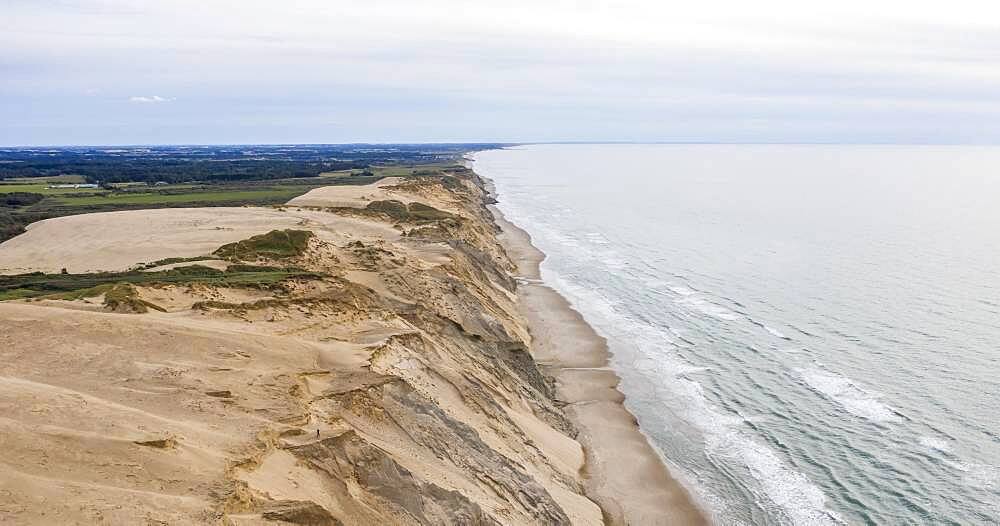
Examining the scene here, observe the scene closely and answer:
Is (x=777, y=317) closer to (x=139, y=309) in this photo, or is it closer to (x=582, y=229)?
(x=139, y=309)

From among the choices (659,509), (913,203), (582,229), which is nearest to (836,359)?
(659,509)

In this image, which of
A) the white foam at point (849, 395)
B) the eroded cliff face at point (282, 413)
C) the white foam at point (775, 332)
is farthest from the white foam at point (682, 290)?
the eroded cliff face at point (282, 413)

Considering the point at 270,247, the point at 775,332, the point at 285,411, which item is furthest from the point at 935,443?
the point at 270,247

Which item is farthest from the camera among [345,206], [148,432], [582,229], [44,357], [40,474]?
[582,229]

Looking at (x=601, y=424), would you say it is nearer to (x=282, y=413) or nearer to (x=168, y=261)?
(x=282, y=413)

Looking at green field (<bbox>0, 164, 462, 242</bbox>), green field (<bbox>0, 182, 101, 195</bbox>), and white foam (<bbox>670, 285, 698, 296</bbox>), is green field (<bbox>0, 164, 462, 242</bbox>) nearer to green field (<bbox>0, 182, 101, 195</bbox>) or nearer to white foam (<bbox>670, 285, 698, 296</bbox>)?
green field (<bbox>0, 182, 101, 195</bbox>)

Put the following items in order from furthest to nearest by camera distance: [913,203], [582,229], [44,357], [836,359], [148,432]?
[913,203] → [582,229] → [836,359] → [44,357] → [148,432]

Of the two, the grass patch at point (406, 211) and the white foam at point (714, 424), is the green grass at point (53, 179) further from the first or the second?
the white foam at point (714, 424)

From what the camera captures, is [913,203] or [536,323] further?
[913,203]

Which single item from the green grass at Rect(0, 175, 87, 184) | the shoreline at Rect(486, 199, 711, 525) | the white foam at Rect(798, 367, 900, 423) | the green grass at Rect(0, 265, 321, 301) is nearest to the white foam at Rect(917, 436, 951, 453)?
the white foam at Rect(798, 367, 900, 423)
